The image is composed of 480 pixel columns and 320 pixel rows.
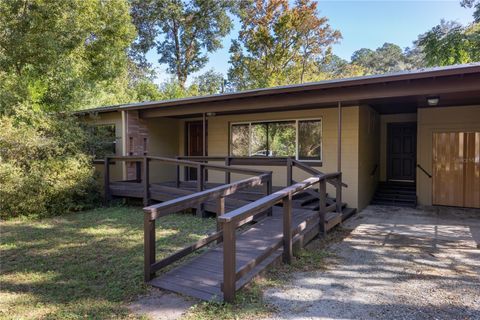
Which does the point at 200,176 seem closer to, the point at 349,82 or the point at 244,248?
the point at 244,248

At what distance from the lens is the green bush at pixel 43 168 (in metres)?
7.00

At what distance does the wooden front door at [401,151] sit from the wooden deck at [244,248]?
347 cm

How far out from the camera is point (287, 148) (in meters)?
8.83

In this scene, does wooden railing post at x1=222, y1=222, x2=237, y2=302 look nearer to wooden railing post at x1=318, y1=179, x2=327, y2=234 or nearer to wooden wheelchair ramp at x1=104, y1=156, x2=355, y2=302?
wooden wheelchair ramp at x1=104, y1=156, x2=355, y2=302

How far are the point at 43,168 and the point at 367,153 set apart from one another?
7807mm

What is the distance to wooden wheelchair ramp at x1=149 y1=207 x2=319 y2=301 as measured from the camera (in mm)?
3318

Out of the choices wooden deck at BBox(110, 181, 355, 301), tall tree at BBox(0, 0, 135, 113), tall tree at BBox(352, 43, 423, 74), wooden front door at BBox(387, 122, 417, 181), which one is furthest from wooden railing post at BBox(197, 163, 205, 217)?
tall tree at BBox(352, 43, 423, 74)

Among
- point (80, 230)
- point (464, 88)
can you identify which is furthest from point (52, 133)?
point (464, 88)

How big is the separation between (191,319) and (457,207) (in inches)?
312

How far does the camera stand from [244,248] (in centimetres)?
424

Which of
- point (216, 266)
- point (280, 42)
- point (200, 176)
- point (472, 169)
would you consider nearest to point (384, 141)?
point (472, 169)

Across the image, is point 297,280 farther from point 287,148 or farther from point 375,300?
point 287,148

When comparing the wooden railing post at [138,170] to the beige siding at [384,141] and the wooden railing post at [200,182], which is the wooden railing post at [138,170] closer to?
the wooden railing post at [200,182]

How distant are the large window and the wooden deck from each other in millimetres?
1640
